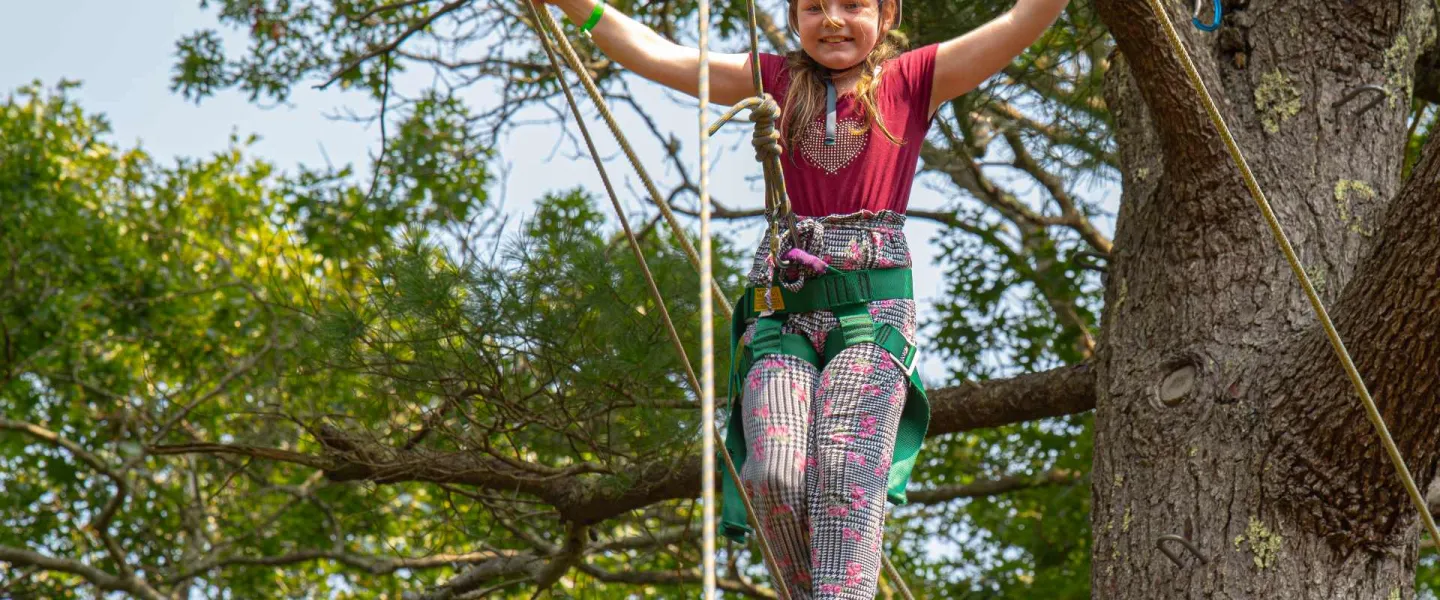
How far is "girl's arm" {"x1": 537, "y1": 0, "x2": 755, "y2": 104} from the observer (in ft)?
7.61

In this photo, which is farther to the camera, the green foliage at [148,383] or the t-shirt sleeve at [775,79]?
the green foliage at [148,383]

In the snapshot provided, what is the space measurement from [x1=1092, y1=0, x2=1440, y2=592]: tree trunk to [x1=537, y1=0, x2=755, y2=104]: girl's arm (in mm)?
832

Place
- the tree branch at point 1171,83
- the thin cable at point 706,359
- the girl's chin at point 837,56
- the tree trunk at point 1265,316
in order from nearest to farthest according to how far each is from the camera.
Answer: the thin cable at point 706,359 → the girl's chin at point 837,56 → the tree trunk at point 1265,316 → the tree branch at point 1171,83

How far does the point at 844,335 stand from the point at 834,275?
0.09 m

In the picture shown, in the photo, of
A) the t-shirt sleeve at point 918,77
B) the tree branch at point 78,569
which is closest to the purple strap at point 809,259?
the t-shirt sleeve at point 918,77

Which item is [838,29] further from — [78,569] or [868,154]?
[78,569]

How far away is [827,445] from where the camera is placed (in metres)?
2.13

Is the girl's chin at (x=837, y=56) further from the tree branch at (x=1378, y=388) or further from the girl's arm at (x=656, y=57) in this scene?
the tree branch at (x=1378, y=388)

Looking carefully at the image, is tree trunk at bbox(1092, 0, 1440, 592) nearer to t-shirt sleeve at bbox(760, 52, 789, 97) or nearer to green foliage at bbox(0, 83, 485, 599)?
t-shirt sleeve at bbox(760, 52, 789, 97)

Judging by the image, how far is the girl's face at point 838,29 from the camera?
2.27m

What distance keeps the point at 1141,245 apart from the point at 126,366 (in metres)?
6.75

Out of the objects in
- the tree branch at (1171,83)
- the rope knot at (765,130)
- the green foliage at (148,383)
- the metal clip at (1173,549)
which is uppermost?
the green foliage at (148,383)

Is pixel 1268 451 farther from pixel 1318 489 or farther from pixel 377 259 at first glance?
pixel 377 259

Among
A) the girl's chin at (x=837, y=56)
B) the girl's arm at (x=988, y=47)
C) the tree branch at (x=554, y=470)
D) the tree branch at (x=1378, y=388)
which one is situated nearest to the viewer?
the girl's arm at (x=988, y=47)
